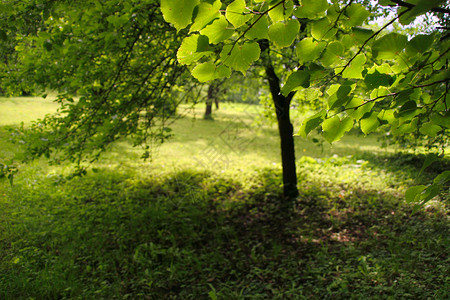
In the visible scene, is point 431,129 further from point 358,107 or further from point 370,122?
point 358,107

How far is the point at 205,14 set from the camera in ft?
2.50

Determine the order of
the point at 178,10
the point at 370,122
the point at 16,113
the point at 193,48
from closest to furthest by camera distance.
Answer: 1. the point at 178,10
2. the point at 193,48
3. the point at 370,122
4. the point at 16,113

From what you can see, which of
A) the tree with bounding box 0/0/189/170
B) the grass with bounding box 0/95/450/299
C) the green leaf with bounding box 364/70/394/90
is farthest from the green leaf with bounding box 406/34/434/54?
the grass with bounding box 0/95/450/299

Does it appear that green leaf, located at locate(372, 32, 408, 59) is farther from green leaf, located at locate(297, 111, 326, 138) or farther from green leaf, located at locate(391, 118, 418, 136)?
green leaf, located at locate(391, 118, 418, 136)

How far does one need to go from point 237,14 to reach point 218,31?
0.22 feet

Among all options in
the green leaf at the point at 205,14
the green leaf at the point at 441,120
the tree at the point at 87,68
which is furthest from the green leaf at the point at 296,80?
the tree at the point at 87,68

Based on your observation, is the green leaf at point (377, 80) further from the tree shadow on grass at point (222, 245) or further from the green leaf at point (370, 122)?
the tree shadow on grass at point (222, 245)

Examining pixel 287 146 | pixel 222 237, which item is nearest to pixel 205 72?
pixel 222 237

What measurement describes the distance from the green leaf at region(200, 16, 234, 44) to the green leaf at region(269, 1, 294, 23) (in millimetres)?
171

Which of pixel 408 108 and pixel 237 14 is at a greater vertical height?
pixel 237 14

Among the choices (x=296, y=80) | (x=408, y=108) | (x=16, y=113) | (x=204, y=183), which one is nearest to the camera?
(x=296, y=80)

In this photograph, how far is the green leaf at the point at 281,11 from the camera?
0.88m

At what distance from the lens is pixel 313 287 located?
11.1 ft

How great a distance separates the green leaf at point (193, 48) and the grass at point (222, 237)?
10.4 ft
